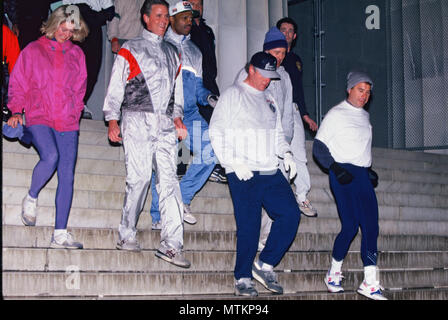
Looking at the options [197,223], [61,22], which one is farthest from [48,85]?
[197,223]

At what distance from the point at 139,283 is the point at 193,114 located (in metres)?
2.08

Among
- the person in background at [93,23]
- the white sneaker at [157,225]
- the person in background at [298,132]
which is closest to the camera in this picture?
the white sneaker at [157,225]

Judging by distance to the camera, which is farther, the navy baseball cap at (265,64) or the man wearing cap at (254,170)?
the navy baseball cap at (265,64)

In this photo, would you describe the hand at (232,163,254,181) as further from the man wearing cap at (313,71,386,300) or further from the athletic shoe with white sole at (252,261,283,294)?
the man wearing cap at (313,71,386,300)

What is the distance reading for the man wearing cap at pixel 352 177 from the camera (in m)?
6.58

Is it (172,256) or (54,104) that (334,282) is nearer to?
(172,256)

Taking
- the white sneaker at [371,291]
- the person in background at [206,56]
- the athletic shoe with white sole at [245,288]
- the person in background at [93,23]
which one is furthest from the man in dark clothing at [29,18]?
the white sneaker at [371,291]

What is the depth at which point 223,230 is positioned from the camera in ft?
24.8

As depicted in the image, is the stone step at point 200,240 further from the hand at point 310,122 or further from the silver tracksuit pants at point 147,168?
the hand at point 310,122

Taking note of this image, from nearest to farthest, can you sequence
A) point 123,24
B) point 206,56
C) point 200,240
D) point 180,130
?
point 180,130
point 200,240
point 206,56
point 123,24

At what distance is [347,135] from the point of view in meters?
6.83

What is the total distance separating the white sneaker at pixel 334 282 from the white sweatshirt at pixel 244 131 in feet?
3.89

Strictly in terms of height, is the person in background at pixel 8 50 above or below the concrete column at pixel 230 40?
below

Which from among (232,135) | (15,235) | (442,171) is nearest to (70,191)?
(15,235)
